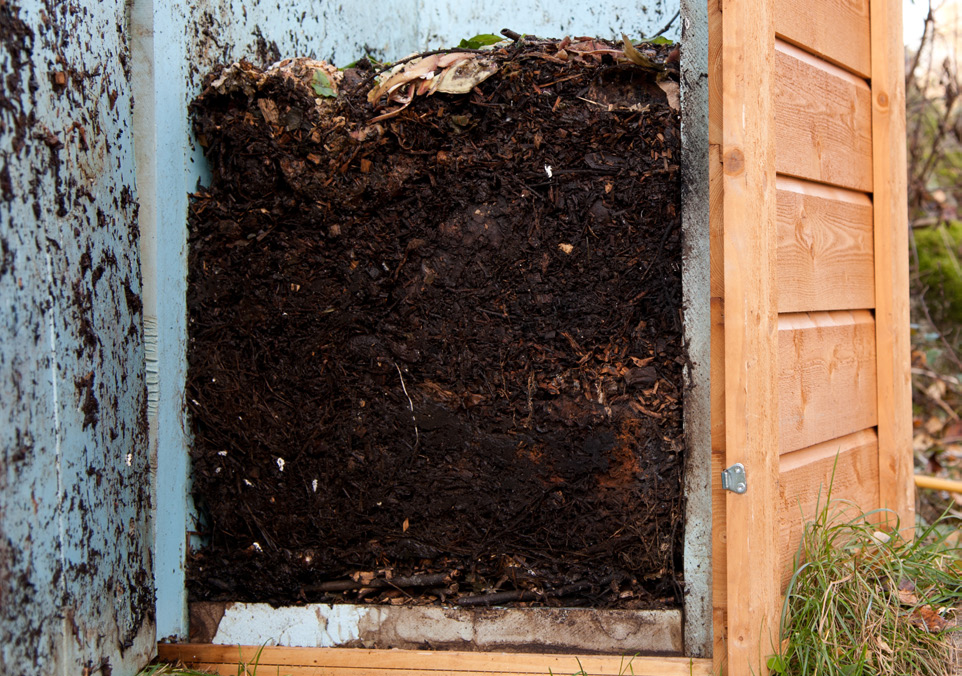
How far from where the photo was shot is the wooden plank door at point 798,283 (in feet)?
5.55

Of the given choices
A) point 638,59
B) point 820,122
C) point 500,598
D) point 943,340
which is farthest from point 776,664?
point 943,340

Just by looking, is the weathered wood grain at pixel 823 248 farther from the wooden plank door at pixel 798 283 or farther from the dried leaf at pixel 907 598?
the dried leaf at pixel 907 598

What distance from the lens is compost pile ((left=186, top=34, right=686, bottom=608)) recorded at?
6.56 feet

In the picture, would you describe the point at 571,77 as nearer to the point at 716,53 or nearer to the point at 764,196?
the point at 716,53

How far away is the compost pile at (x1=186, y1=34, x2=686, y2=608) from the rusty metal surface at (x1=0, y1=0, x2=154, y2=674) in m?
0.25

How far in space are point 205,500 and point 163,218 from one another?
35.6 inches

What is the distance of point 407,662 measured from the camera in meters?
1.99

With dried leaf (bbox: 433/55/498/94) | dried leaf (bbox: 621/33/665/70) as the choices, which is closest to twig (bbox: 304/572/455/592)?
dried leaf (bbox: 433/55/498/94)

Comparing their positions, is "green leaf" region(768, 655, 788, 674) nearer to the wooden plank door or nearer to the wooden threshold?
the wooden plank door

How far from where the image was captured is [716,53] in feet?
5.80

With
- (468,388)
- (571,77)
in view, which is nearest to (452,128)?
(571,77)

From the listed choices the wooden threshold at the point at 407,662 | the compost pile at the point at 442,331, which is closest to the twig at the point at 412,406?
the compost pile at the point at 442,331

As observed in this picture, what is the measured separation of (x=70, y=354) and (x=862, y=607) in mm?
2153

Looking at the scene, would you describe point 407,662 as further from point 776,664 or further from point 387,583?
point 776,664
